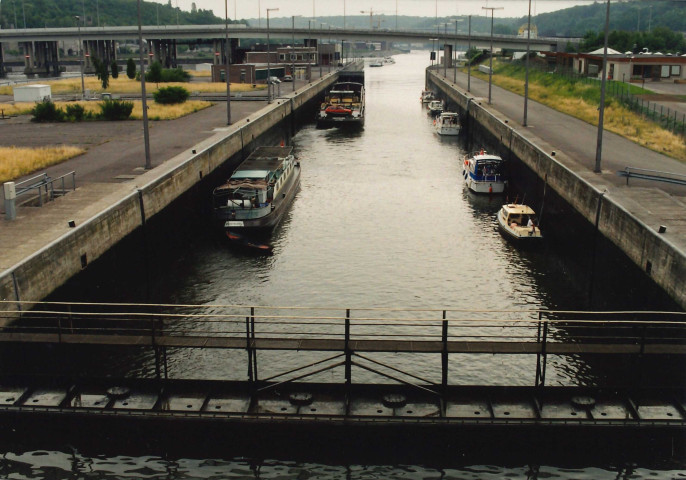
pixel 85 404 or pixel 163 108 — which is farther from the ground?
pixel 163 108

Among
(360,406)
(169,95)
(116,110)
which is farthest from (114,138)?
(360,406)

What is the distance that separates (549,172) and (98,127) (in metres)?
40.6

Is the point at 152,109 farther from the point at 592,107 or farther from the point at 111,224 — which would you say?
the point at 111,224

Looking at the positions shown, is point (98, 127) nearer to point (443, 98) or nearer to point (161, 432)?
point (161, 432)

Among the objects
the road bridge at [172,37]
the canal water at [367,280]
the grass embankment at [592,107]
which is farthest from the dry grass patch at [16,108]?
the road bridge at [172,37]

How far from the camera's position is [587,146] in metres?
52.1

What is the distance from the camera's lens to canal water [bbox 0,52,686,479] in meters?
20.4

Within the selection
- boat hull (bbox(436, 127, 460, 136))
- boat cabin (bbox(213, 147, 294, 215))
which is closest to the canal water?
boat cabin (bbox(213, 147, 294, 215))

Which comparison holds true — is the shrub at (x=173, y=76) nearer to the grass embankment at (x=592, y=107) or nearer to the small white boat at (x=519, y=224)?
the grass embankment at (x=592, y=107)

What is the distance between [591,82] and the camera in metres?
88.4

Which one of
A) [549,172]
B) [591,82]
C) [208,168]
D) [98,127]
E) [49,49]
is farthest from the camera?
[49,49]

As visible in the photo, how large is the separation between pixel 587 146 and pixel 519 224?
42.1ft

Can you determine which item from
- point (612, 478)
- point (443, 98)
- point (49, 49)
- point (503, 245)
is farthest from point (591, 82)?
point (49, 49)

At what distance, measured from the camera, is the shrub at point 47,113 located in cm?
7069
